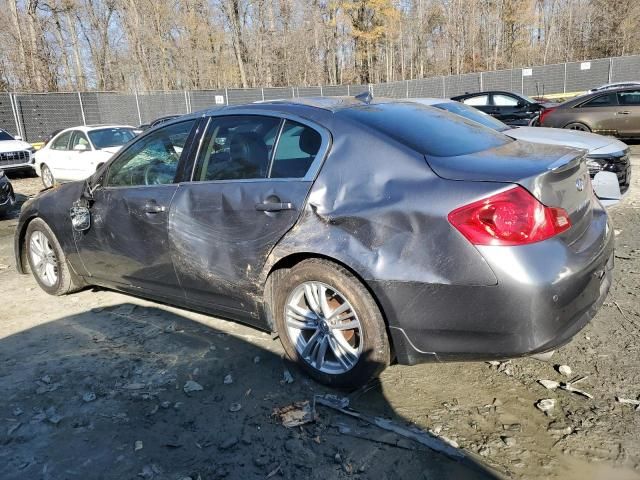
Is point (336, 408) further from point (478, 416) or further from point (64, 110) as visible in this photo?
point (64, 110)

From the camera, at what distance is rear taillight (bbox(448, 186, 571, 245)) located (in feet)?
8.11

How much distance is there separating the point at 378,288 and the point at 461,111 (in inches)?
214

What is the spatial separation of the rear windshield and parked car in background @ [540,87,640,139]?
9993mm

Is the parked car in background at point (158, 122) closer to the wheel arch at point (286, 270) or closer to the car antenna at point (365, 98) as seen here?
the car antenna at point (365, 98)

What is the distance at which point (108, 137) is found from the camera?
12422 mm

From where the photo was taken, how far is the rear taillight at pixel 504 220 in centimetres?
247

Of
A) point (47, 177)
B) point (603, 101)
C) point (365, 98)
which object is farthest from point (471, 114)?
point (47, 177)

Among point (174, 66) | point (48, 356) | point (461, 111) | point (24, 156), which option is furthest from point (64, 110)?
point (48, 356)

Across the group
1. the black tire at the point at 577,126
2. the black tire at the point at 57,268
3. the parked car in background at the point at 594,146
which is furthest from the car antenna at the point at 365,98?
the black tire at the point at 577,126

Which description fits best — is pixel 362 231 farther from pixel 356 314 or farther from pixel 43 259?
pixel 43 259

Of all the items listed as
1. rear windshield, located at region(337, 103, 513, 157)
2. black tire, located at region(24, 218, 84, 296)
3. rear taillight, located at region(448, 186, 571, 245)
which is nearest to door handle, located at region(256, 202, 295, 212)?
rear windshield, located at region(337, 103, 513, 157)

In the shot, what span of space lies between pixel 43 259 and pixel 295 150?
312 centimetres

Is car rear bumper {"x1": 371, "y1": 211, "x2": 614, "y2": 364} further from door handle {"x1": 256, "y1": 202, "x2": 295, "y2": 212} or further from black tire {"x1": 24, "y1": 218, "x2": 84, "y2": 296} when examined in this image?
black tire {"x1": 24, "y1": 218, "x2": 84, "y2": 296}

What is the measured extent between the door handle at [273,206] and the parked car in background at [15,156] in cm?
1367
